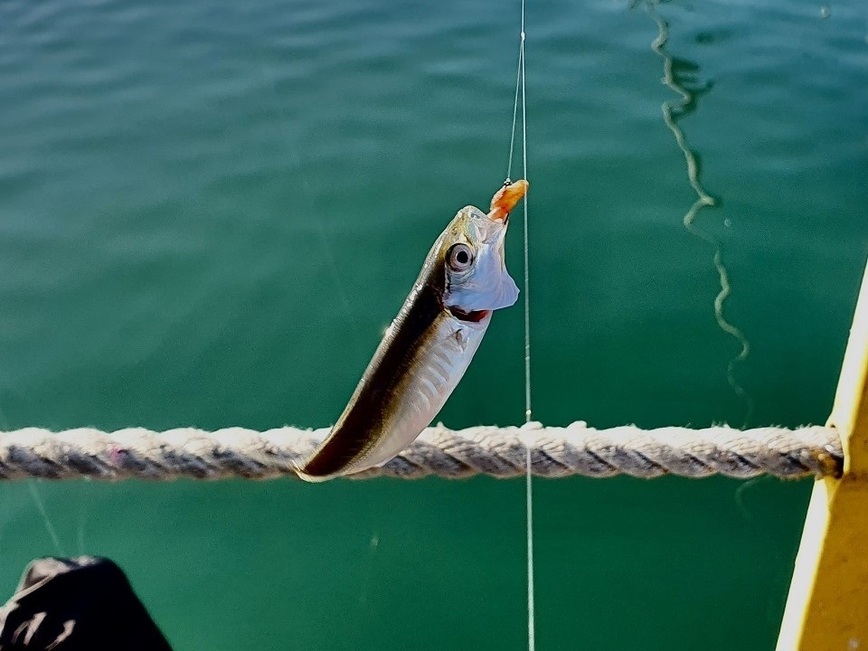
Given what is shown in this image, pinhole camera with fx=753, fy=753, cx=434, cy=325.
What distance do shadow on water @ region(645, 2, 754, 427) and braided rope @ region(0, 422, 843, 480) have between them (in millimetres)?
2066

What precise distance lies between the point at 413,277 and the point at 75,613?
3.00m

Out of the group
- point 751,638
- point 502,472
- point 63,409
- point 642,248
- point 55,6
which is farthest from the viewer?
point 55,6

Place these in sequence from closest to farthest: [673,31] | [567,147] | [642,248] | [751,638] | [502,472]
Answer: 1. [502,472]
2. [751,638]
3. [642,248]
4. [567,147]
5. [673,31]

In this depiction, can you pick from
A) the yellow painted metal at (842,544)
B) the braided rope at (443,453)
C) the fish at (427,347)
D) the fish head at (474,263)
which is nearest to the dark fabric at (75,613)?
the braided rope at (443,453)

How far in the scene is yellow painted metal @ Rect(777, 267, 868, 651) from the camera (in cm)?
158

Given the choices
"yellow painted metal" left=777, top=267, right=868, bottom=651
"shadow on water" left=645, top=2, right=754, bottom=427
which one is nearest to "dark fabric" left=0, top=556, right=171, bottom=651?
"yellow painted metal" left=777, top=267, right=868, bottom=651

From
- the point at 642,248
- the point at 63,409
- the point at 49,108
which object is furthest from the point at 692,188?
the point at 49,108

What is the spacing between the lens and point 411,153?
561 centimetres

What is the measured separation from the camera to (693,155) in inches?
212

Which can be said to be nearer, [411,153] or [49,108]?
[411,153]

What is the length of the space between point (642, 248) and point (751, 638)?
236 cm

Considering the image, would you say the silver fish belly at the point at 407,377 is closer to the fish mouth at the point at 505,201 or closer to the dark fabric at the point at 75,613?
the fish mouth at the point at 505,201

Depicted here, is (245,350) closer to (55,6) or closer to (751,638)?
(751,638)

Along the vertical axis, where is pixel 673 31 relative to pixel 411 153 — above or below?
above
